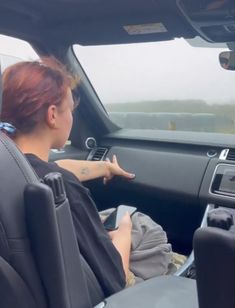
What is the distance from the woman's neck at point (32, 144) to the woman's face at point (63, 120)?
2.4 inches

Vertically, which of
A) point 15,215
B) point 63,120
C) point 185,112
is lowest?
point 185,112

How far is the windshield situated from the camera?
2516 mm

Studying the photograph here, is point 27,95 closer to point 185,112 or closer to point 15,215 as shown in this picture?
point 15,215

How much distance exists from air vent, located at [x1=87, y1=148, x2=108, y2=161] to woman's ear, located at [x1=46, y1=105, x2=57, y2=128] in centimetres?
137

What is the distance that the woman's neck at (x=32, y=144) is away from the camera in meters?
1.47

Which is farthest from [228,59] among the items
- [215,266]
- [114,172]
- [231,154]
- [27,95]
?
[215,266]

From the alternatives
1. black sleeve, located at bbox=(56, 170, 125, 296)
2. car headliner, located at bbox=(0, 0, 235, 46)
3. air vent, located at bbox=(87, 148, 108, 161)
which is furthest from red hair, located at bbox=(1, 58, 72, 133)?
air vent, located at bbox=(87, 148, 108, 161)

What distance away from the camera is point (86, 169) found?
2383 mm

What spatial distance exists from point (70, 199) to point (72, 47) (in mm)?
1574

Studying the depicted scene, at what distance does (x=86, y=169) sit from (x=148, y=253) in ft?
2.48

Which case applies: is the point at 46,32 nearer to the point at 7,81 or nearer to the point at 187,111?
the point at 187,111

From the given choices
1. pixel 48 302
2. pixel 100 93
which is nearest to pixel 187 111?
pixel 100 93

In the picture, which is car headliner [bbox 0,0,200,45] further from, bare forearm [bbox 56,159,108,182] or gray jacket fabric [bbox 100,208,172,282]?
gray jacket fabric [bbox 100,208,172,282]

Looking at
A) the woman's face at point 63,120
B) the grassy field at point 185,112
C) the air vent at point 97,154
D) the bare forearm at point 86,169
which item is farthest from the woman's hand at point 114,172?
the woman's face at point 63,120
